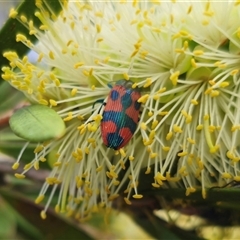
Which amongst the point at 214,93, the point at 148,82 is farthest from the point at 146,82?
the point at 214,93

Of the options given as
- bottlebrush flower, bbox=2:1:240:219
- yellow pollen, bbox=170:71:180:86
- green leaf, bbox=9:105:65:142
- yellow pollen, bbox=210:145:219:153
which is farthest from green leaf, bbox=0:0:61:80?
yellow pollen, bbox=210:145:219:153

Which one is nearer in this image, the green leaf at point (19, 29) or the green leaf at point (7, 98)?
the green leaf at point (19, 29)

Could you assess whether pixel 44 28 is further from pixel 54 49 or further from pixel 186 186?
pixel 186 186

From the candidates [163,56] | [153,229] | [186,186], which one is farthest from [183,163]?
[153,229]

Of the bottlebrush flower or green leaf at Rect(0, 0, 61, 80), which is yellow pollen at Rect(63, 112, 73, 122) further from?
green leaf at Rect(0, 0, 61, 80)

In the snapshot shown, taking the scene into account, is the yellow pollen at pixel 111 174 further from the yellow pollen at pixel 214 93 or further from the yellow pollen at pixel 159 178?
the yellow pollen at pixel 214 93

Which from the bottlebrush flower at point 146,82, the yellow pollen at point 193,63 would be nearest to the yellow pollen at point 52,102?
the bottlebrush flower at point 146,82
